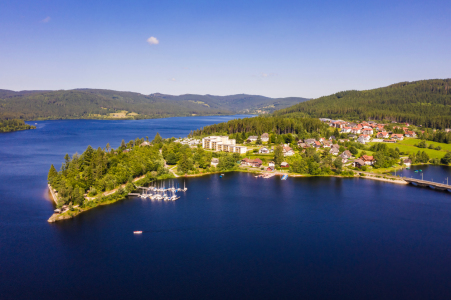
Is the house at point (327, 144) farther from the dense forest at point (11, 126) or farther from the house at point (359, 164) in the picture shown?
the dense forest at point (11, 126)

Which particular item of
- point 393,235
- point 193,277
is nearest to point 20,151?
point 193,277

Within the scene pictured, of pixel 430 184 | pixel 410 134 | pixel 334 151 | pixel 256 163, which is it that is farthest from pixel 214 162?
pixel 410 134

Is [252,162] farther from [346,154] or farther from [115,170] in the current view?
[115,170]

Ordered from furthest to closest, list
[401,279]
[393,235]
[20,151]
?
[20,151] → [393,235] → [401,279]

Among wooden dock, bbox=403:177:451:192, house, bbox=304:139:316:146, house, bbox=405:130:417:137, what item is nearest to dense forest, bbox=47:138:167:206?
house, bbox=304:139:316:146

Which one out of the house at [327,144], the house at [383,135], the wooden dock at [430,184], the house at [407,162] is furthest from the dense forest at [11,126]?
the wooden dock at [430,184]

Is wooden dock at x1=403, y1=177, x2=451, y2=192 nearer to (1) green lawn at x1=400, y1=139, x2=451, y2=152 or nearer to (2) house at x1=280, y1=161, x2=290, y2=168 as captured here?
(2) house at x1=280, y1=161, x2=290, y2=168

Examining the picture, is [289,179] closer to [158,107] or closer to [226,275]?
[226,275]
